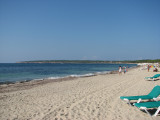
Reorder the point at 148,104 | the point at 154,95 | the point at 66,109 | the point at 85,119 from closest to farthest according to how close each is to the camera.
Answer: the point at 85,119 → the point at 148,104 → the point at 66,109 → the point at 154,95

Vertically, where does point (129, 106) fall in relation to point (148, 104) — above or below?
below

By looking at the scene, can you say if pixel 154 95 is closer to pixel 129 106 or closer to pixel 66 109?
pixel 129 106

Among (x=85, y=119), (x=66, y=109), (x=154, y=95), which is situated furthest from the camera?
(x=154, y=95)

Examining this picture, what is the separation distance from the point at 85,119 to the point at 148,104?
2.32 metres

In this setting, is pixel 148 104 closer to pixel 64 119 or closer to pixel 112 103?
pixel 112 103

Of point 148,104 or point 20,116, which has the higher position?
point 148,104

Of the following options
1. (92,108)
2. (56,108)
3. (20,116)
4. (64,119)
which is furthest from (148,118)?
(20,116)

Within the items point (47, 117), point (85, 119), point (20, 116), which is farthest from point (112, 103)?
point (20, 116)

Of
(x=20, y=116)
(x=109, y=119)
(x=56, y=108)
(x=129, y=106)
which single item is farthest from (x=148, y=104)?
(x=20, y=116)

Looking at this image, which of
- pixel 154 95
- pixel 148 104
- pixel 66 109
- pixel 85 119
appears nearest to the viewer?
pixel 85 119

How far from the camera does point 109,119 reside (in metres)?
4.39

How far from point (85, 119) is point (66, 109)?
1.19 m

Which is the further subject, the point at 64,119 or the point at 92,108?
the point at 92,108

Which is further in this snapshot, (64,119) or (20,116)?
(20,116)
